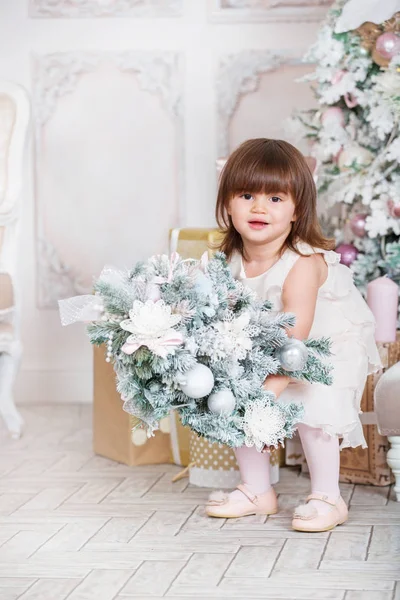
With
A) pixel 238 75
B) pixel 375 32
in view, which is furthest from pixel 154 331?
pixel 238 75

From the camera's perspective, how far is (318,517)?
2340mm

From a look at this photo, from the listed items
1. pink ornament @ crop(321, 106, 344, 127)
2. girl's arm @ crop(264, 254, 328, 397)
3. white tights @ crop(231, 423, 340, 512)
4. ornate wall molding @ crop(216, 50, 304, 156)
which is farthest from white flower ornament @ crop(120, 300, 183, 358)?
ornate wall molding @ crop(216, 50, 304, 156)

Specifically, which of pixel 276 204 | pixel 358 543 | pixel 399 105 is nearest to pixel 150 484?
pixel 358 543

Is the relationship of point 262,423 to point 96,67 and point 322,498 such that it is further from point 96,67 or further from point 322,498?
Result: point 96,67

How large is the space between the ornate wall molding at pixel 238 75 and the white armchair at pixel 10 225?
0.79 metres

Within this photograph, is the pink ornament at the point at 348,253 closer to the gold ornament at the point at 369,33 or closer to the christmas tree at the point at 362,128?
the christmas tree at the point at 362,128

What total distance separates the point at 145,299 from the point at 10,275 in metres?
1.38

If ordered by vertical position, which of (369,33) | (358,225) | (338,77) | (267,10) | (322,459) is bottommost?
(322,459)

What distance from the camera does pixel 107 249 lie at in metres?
3.99

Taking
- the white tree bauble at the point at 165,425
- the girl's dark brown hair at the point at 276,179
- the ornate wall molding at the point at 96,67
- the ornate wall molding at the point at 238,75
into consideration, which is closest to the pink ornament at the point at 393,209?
the girl's dark brown hair at the point at 276,179

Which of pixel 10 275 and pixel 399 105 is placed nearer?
pixel 399 105

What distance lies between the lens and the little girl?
7.61 ft

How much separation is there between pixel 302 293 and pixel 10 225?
1.45 m

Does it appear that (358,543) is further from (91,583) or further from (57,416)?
(57,416)
